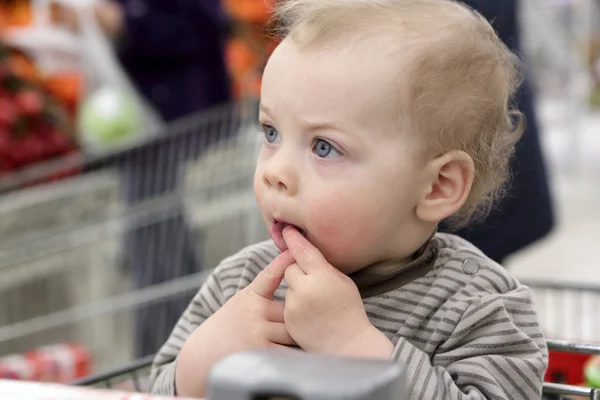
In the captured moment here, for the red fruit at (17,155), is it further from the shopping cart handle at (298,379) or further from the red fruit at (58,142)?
the shopping cart handle at (298,379)

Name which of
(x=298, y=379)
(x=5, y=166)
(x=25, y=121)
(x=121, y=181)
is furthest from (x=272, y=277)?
(x=25, y=121)

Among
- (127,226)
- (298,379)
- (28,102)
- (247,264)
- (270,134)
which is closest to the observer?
(298,379)

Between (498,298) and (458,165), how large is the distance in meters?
0.15

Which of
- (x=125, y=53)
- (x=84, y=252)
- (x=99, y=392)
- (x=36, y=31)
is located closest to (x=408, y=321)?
(x=99, y=392)

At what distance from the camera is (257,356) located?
1.89ft

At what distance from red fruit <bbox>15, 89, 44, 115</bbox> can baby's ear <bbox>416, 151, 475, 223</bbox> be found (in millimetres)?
2277

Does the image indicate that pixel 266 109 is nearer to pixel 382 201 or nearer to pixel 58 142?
pixel 382 201

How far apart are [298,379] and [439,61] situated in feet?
1.65

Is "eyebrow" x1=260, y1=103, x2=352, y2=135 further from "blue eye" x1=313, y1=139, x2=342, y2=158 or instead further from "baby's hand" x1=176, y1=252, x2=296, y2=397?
"baby's hand" x1=176, y1=252, x2=296, y2=397

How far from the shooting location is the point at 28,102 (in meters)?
3.01

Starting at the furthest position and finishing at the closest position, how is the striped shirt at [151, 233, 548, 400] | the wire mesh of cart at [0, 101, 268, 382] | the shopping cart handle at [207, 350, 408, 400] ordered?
the wire mesh of cart at [0, 101, 268, 382], the striped shirt at [151, 233, 548, 400], the shopping cart handle at [207, 350, 408, 400]

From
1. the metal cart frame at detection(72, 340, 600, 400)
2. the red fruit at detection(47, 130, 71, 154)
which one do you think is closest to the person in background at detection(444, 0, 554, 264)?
the metal cart frame at detection(72, 340, 600, 400)

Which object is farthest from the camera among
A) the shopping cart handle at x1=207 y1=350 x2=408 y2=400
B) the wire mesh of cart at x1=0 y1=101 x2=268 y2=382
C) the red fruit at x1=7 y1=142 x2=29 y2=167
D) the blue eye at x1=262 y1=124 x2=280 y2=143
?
the red fruit at x1=7 y1=142 x2=29 y2=167

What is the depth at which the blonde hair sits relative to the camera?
3.10 feet
